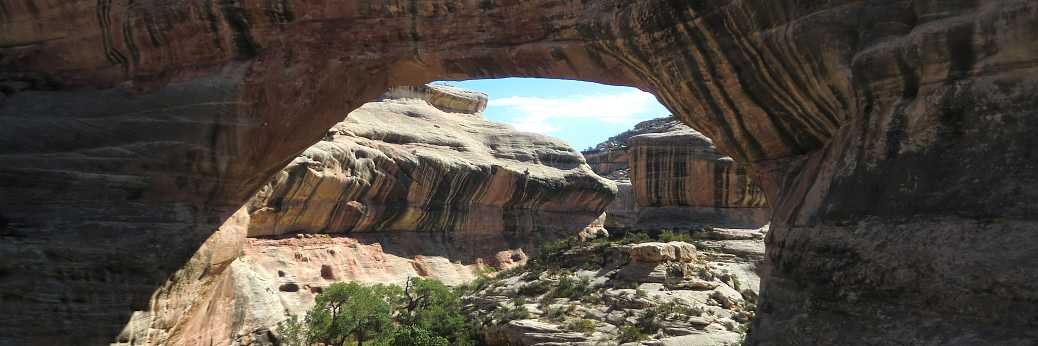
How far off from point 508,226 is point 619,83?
30052 mm

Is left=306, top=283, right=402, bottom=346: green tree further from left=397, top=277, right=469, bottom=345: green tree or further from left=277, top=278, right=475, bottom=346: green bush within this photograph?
left=397, top=277, right=469, bottom=345: green tree

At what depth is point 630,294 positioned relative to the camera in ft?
72.8

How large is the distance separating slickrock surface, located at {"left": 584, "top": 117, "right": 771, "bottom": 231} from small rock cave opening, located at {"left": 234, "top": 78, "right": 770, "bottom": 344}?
0.06 m

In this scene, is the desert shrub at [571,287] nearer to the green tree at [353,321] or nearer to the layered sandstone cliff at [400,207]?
the green tree at [353,321]

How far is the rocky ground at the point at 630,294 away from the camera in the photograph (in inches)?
797

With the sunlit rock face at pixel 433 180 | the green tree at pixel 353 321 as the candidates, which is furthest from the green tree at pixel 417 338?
the sunlit rock face at pixel 433 180

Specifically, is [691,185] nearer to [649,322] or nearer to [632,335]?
[649,322]

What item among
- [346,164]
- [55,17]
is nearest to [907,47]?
[55,17]

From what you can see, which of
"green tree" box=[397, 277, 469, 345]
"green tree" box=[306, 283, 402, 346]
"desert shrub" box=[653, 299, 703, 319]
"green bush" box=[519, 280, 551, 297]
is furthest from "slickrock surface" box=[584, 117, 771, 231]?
"green tree" box=[306, 283, 402, 346]

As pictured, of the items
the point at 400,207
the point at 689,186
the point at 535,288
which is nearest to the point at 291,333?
the point at 535,288

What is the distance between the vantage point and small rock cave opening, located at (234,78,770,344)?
22.0 m

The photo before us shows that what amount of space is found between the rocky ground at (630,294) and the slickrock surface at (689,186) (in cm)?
400

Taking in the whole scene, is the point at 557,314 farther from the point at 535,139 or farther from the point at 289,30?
the point at 535,139

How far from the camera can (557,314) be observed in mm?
21844
